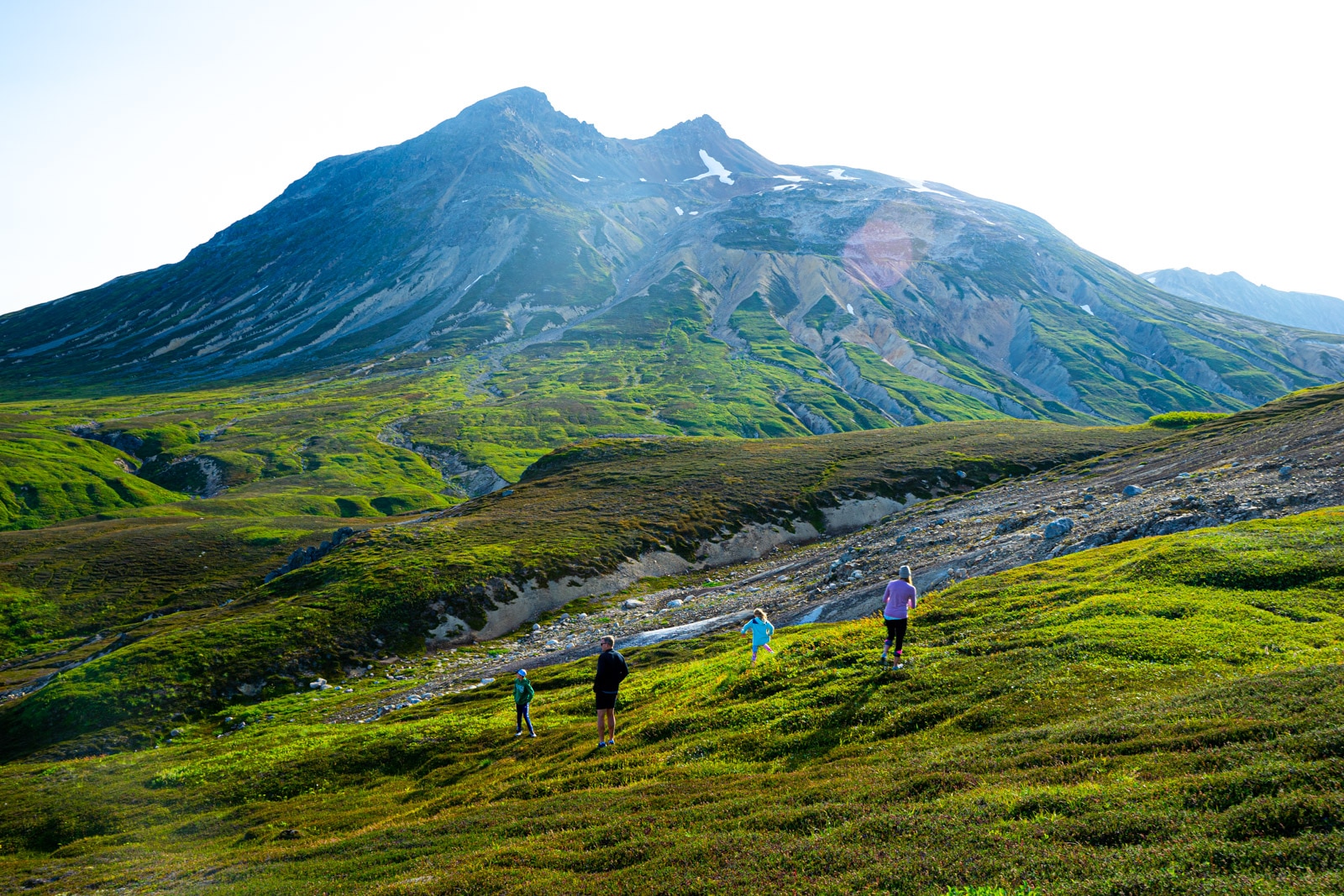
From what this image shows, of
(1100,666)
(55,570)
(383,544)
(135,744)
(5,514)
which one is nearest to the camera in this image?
(1100,666)

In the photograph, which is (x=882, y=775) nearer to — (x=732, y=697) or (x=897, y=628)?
(x=897, y=628)

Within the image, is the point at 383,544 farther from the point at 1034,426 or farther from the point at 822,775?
the point at 1034,426

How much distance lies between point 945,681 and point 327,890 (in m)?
18.6

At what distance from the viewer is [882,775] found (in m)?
16.4

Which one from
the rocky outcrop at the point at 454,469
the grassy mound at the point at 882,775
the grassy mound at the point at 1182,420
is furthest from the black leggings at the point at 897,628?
the rocky outcrop at the point at 454,469

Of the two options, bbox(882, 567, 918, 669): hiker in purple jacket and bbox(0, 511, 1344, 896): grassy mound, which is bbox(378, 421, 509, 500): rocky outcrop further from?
bbox(882, 567, 918, 669): hiker in purple jacket

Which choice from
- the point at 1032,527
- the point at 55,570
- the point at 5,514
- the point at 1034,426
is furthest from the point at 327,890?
the point at 5,514

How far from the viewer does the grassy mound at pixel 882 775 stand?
11.4m

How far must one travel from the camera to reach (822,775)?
17547 mm

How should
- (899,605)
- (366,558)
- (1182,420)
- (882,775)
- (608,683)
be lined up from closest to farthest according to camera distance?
1. (882,775)
2. (899,605)
3. (608,683)
4. (366,558)
5. (1182,420)

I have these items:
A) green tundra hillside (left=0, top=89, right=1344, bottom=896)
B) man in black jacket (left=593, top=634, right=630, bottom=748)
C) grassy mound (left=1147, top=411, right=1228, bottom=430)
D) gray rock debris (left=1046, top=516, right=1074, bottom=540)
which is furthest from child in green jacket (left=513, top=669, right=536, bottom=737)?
grassy mound (left=1147, top=411, right=1228, bottom=430)

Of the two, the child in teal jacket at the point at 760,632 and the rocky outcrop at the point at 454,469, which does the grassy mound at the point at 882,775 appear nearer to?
the child in teal jacket at the point at 760,632

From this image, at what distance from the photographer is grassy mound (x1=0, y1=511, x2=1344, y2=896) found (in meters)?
11.4

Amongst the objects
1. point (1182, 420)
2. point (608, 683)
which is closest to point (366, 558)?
point (608, 683)
